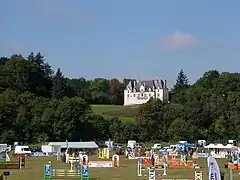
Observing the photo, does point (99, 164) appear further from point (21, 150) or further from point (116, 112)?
point (116, 112)

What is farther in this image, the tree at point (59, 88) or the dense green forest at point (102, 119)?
the tree at point (59, 88)

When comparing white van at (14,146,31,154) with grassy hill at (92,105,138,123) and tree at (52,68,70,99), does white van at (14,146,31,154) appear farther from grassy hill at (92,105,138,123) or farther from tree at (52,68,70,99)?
grassy hill at (92,105,138,123)

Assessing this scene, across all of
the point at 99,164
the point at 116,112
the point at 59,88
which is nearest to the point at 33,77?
the point at 59,88

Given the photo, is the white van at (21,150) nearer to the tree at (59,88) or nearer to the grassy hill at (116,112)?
the tree at (59,88)

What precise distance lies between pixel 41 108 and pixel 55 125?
8.96 metres

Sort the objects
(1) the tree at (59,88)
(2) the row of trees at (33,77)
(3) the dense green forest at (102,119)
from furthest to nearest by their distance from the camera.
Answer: (1) the tree at (59,88)
(2) the row of trees at (33,77)
(3) the dense green forest at (102,119)

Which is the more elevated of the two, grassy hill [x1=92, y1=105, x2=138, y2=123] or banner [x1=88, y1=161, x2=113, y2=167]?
grassy hill [x1=92, y1=105, x2=138, y2=123]

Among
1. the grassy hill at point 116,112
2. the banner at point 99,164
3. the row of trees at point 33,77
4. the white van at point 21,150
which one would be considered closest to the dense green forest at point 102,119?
the row of trees at point 33,77

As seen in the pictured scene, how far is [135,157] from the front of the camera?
6750 cm

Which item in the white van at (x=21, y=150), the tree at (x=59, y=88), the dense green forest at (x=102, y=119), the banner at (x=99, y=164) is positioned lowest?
the banner at (x=99, y=164)

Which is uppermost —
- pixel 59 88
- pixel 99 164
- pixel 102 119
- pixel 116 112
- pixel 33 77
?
pixel 33 77

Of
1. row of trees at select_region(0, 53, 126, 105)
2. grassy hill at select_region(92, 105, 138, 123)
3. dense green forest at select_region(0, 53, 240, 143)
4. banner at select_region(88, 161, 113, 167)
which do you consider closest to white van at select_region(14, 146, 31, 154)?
dense green forest at select_region(0, 53, 240, 143)

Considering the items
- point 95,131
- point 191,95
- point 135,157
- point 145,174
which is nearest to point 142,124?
point 95,131

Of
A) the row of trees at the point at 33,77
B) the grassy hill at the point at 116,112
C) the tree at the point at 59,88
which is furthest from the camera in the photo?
the grassy hill at the point at 116,112
